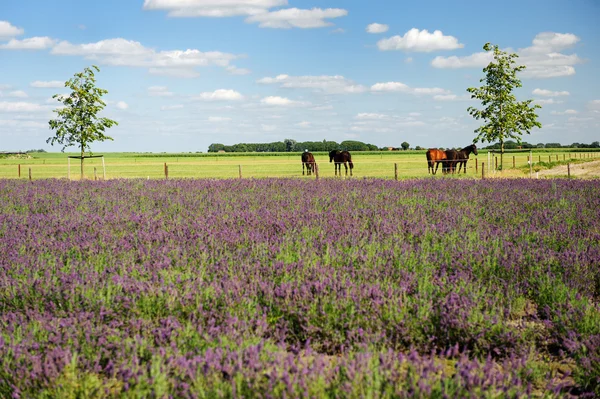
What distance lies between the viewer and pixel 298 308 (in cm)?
452

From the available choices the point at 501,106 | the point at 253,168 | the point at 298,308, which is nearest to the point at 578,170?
the point at 501,106

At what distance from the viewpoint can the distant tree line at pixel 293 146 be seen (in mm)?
161125

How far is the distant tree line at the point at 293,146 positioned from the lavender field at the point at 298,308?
500 feet

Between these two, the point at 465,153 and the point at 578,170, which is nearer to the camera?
the point at 578,170

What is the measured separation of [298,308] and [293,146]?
166026 millimetres

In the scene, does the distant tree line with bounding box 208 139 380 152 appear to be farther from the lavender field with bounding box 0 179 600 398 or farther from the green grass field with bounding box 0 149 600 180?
the lavender field with bounding box 0 179 600 398

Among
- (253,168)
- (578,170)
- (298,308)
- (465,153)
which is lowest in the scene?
(298,308)

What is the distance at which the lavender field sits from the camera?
3.12 metres

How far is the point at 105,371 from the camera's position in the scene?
143 inches

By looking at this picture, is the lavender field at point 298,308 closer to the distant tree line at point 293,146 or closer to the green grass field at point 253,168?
the green grass field at point 253,168

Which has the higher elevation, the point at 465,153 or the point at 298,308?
the point at 465,153

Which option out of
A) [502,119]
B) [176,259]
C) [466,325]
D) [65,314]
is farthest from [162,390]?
[502,119]

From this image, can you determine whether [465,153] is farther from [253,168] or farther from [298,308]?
[298,308]

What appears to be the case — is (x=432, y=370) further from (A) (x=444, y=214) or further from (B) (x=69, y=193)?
(B) (x=69, y=193)
